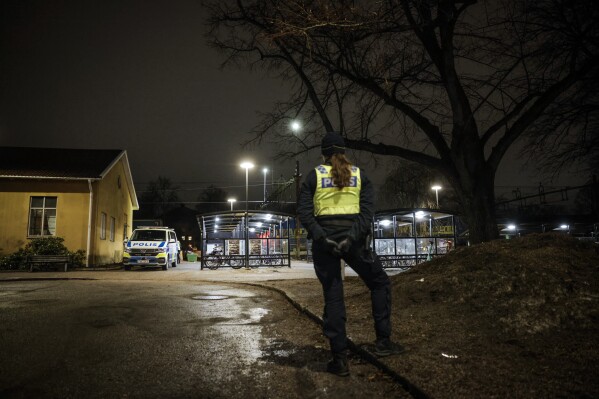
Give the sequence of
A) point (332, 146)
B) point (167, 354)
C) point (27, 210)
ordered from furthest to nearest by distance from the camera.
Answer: point (27, 210) → point (167, 354) → point (332, 146)

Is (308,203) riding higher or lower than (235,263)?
higher

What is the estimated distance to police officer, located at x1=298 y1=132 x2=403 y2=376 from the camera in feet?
11.0

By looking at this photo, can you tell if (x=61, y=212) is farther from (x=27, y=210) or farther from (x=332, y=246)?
(x=332, y=246)

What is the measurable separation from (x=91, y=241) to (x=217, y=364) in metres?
19.2

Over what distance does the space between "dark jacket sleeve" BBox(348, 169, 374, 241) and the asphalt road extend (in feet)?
3.89

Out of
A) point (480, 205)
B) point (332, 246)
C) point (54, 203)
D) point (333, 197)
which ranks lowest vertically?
point (332, 246)

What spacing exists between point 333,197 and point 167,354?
7.65ft

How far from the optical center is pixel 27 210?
19.5 m

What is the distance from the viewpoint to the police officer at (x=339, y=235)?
3.35 metres

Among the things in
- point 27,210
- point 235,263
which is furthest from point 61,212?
point 235,263

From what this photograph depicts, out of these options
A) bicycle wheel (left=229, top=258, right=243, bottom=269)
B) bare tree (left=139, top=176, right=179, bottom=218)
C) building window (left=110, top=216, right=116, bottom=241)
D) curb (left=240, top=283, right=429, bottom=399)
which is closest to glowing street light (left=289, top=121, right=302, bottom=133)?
curb (left=240, top=283, right=429, bottom=399)

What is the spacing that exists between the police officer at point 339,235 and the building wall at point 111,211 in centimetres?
1980

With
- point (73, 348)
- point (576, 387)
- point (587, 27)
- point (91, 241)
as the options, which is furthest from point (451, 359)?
point (91, 241)

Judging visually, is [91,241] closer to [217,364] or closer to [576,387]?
[217,364]
